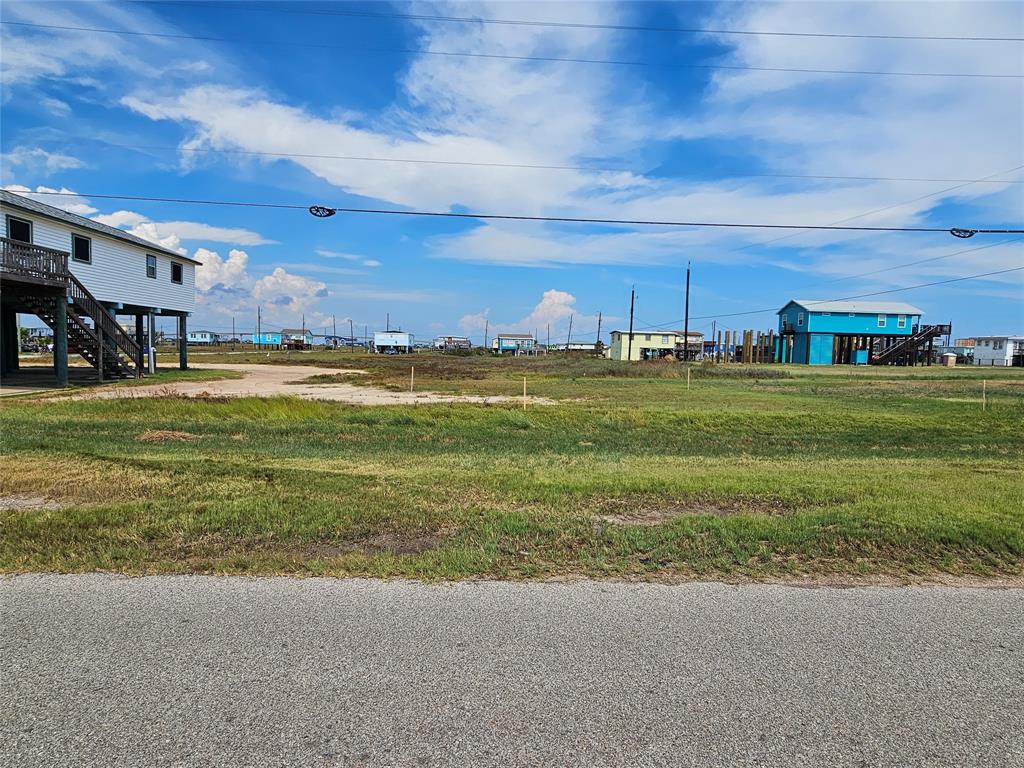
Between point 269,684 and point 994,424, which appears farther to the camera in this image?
point 994,424

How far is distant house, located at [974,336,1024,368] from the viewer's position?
90144 millimetres

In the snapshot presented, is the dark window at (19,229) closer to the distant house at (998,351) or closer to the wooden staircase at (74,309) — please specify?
the wooden staircase at (74,309)

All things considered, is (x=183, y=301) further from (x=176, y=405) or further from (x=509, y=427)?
(x=509, y=427)

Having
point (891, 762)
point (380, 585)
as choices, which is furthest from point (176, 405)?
point (891, 762)

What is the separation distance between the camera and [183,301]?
36.7 m

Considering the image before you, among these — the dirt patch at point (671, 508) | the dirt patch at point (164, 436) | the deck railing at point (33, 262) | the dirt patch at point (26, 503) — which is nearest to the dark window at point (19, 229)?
A: the deck railing at point (33, 262)

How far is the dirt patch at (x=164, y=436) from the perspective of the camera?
12.5 m

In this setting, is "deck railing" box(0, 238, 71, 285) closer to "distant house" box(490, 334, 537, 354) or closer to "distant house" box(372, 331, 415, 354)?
"distant house" box(372, 331, 415, 354)

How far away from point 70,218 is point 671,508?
31100mm

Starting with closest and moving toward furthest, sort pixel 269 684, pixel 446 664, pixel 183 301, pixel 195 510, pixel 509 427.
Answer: pixel 269 684 → pixel 446 664 → pixel 195 510 → pixel 509 427 → pixel 183 301

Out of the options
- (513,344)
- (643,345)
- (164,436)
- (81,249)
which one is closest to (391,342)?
(513,344)

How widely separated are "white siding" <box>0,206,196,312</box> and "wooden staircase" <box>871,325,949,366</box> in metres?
68.6

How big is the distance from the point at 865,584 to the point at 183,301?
3903 cm

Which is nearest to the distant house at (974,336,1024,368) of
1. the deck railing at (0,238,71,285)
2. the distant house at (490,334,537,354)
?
the distant house at (490,334,537,354)
